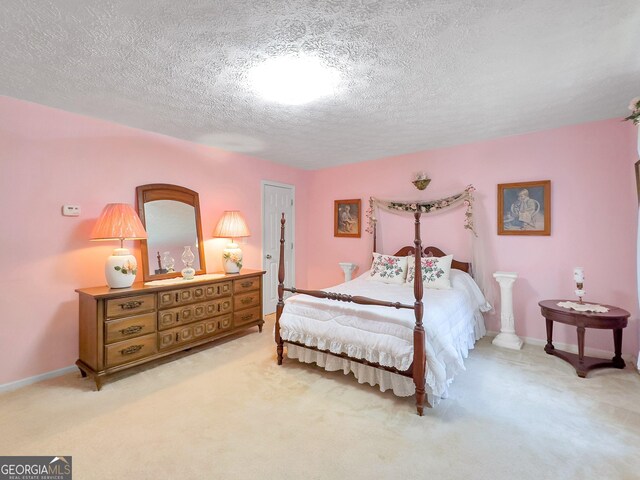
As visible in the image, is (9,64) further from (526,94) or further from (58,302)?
(526,94)

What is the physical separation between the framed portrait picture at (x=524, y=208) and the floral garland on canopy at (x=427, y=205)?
342 mm

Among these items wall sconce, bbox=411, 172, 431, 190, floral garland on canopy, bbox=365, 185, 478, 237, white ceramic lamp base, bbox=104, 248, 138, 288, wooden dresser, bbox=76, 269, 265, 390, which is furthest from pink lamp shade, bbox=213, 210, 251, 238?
wall sconce, bbox=411, 172, 431, 190

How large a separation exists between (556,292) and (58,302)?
17.5ft

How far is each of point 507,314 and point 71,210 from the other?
487cm

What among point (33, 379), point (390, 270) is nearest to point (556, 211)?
point (390, 270)

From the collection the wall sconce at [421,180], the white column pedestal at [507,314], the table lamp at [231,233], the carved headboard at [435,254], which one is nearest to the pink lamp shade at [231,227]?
the table lamp at [231,233]

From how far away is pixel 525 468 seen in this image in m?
1.72

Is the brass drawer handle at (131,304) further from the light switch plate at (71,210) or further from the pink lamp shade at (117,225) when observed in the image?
the light switch plate at (71,210)

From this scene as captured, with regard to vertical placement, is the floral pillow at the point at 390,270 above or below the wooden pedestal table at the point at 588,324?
above

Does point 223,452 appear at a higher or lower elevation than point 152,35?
lower

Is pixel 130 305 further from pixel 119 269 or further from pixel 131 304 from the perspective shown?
pixel 119 269

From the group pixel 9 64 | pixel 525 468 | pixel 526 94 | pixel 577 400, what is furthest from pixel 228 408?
pixel 526 94

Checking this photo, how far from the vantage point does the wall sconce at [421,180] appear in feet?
14.0

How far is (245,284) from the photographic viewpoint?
3938 mm
